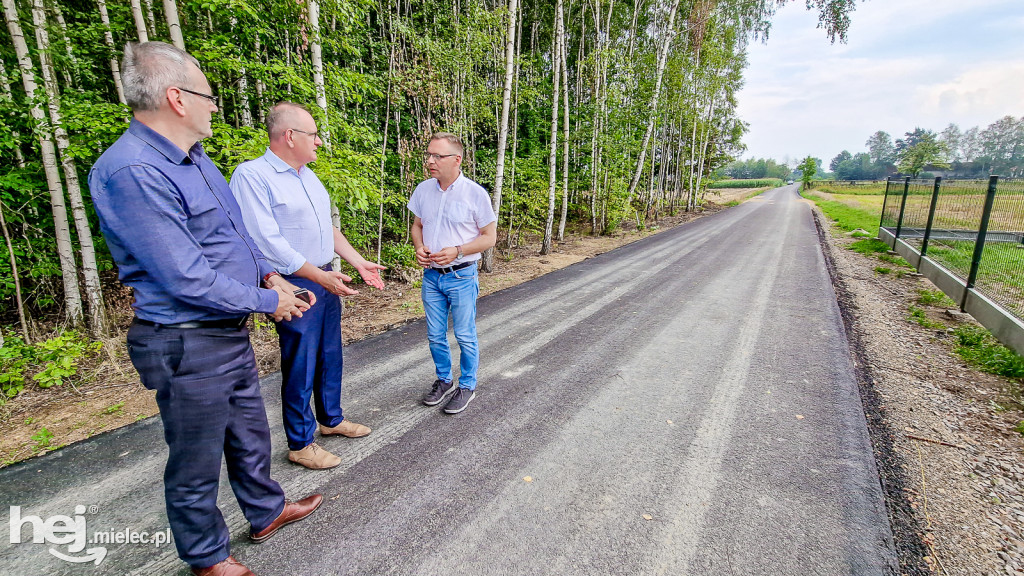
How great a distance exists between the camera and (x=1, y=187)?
4414 mm

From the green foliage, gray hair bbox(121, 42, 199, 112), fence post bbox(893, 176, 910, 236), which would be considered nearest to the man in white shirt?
gray hair bbox(121, 42, 199, 112)

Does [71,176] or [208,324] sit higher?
[71,176]

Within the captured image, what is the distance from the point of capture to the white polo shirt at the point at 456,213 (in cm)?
291

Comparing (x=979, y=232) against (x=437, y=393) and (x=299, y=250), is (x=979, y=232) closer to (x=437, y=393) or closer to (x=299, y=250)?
(x=437, y=393)

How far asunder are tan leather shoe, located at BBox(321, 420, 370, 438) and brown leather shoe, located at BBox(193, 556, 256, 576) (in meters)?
1.01

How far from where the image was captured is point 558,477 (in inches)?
93.7

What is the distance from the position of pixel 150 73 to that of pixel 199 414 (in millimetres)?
1231

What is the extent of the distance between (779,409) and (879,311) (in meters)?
4.05

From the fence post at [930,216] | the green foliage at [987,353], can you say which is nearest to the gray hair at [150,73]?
the green foliage at [987,353]

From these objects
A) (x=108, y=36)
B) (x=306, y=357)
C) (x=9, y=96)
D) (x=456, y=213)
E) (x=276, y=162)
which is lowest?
(x=306, y=357)

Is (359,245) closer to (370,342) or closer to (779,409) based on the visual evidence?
(370,342)

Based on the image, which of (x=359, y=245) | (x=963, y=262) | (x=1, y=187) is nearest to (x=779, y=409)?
(x=963, y=262)

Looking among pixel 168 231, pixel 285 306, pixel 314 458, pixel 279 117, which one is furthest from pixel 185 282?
pixel 314 458

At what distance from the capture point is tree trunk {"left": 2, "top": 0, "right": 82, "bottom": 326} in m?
3.76
